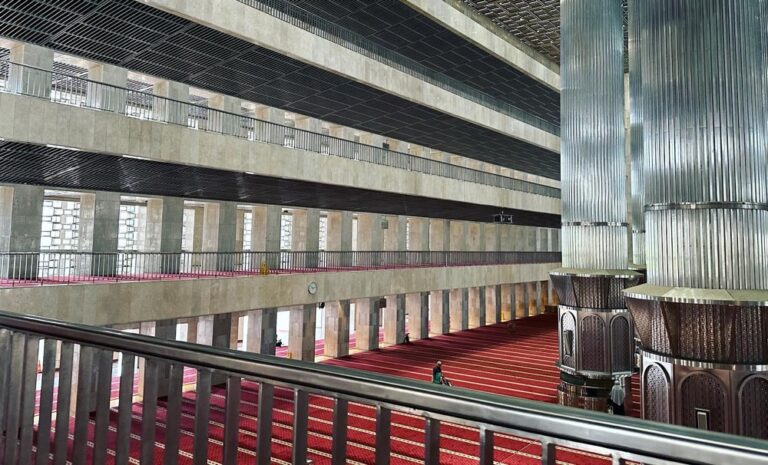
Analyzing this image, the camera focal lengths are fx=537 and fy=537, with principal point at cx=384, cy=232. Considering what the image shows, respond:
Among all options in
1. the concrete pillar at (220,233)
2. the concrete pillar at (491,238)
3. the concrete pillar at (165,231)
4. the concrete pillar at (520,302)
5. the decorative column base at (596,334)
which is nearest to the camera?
the decorative column base at (596,334)

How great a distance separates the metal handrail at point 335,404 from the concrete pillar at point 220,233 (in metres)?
19.2

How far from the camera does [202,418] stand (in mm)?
1919

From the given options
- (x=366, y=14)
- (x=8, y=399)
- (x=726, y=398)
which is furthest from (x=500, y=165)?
(x=8, y=399)

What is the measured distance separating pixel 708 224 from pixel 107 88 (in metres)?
16.4

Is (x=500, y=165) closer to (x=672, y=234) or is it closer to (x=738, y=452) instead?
(x=672, y=234)

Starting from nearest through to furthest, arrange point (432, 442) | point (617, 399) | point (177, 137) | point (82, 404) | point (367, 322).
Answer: point (432, 442), point (82, 404), point (177, 137), point (617, 399), point (367, 322)

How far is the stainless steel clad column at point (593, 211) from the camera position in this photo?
16047mm

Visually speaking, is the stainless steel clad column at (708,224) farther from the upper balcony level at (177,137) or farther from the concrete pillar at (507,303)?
the concrete pillar at (507,303)

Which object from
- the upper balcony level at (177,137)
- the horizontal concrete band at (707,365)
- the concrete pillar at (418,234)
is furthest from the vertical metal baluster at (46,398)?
the concrete pillar at (418,234)

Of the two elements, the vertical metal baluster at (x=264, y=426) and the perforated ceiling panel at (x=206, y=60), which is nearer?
the vertical metal baluster at (x=264, y=426)

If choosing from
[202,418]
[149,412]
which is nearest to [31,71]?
[149,412]

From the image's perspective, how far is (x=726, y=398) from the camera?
7.95 meters

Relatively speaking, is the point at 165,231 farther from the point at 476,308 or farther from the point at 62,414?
the point at 476,308

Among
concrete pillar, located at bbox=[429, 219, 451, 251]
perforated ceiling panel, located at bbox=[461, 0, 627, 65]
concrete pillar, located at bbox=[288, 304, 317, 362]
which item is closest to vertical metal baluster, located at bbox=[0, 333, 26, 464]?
concrete pillar, located at bbox=[288, 304, 317, 362]
